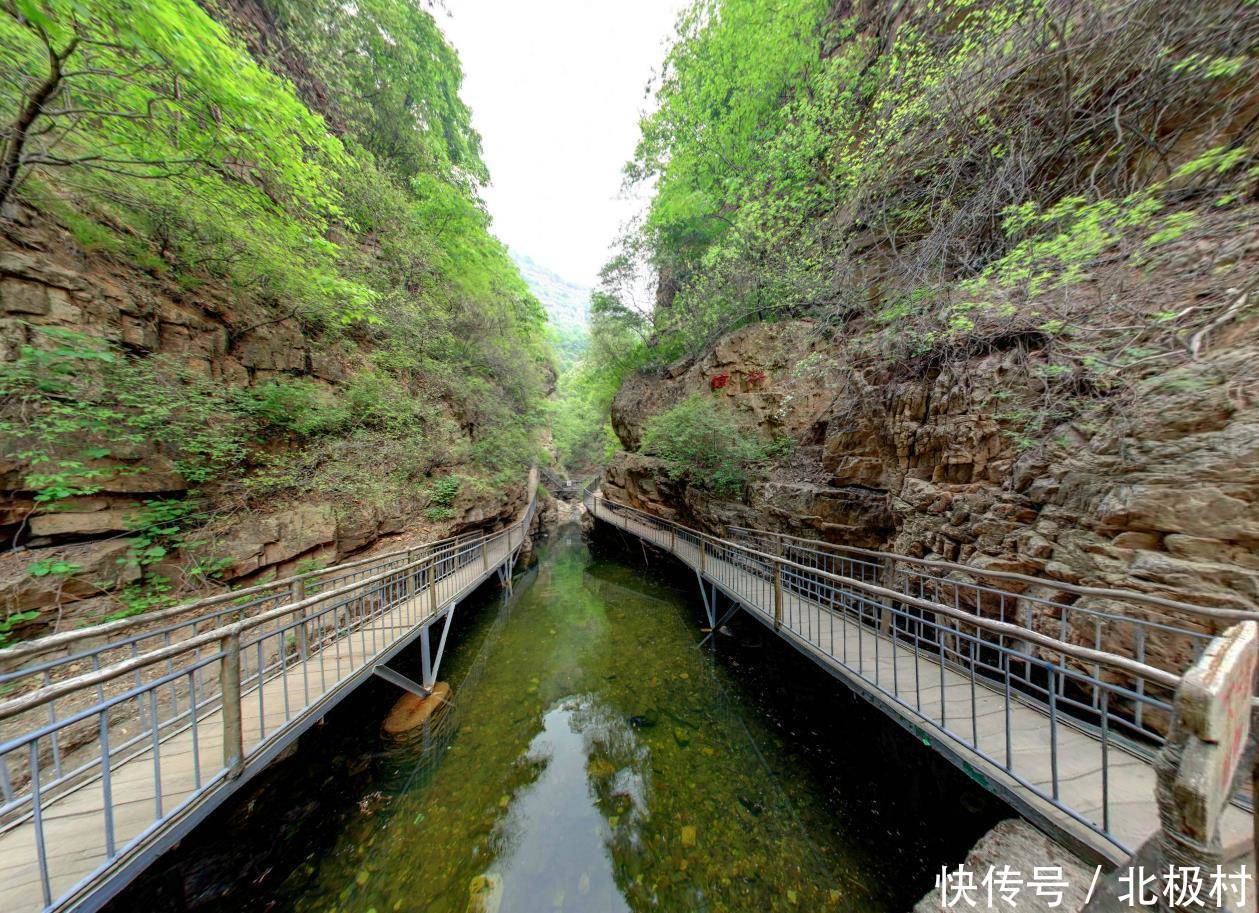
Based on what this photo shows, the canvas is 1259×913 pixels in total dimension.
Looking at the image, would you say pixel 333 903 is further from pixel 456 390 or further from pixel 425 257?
pixel 425 257

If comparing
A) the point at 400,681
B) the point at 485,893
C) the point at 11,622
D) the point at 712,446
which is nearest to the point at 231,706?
the point at 485,893

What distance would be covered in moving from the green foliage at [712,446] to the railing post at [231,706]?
294 inches

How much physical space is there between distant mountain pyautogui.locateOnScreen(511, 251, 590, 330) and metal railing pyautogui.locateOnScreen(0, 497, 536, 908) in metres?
64.5

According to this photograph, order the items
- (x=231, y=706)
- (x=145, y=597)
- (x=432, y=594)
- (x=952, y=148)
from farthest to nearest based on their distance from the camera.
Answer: (x=432, y=594), (x=952, y=148), (x=145, y=597), (x=231, y=706)

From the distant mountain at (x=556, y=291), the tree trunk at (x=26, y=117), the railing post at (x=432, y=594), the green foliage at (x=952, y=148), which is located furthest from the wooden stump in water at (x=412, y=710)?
the distant mountain at (x=556, y=291)

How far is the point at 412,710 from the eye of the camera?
4.72m

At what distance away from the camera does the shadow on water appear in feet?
9.11

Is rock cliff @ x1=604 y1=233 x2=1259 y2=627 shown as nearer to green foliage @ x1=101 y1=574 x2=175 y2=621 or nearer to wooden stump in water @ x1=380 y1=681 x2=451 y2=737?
wooden stump in water @ x1=380 y1=681 x2=451 y2=737

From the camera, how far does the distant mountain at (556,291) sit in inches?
2669

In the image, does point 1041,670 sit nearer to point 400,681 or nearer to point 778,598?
point 778,598

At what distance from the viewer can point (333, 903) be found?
2711mm

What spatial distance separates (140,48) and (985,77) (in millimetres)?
8688

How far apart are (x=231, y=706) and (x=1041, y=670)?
20.5 feet

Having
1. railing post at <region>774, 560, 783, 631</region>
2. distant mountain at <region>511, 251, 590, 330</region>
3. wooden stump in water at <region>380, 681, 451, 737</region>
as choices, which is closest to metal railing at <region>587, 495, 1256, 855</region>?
railing post at <region>774, 560, 783, 631</region>
